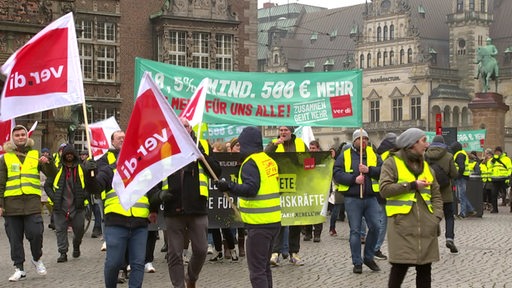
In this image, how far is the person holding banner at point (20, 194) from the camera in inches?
474

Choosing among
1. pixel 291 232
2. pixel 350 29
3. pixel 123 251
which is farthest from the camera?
pixel 350 29

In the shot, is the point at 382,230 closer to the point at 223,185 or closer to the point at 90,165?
the point at 223,185

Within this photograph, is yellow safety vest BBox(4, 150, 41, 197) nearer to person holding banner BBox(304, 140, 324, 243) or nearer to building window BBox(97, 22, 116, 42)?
person holding banner BBox(304, 140, 324, 243)

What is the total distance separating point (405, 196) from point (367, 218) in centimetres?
386

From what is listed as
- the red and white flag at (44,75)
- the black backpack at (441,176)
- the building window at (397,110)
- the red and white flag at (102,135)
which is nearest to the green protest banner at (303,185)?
the black backpack at (441,176)

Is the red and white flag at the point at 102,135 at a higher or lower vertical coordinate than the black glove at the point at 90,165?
higher

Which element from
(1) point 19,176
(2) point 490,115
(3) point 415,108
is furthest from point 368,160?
(3) point 415,108

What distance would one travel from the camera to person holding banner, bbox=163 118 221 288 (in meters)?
9.97

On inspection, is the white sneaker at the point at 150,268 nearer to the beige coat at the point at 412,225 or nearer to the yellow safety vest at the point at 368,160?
the yellow safety vest at the point at 368,160

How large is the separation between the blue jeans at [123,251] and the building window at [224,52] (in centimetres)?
2970

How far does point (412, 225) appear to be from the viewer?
884 centimetres

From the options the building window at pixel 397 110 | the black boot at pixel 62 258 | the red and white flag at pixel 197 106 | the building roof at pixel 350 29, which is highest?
the building roof at pixel 350 29

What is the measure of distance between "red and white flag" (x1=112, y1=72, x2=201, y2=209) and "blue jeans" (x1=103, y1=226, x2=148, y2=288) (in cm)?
71

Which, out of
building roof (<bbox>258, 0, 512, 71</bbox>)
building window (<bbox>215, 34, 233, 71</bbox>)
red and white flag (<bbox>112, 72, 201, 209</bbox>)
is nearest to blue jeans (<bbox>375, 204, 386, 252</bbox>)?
red and white flag (<bbox>112, 72, 201, 209</bbox>)
